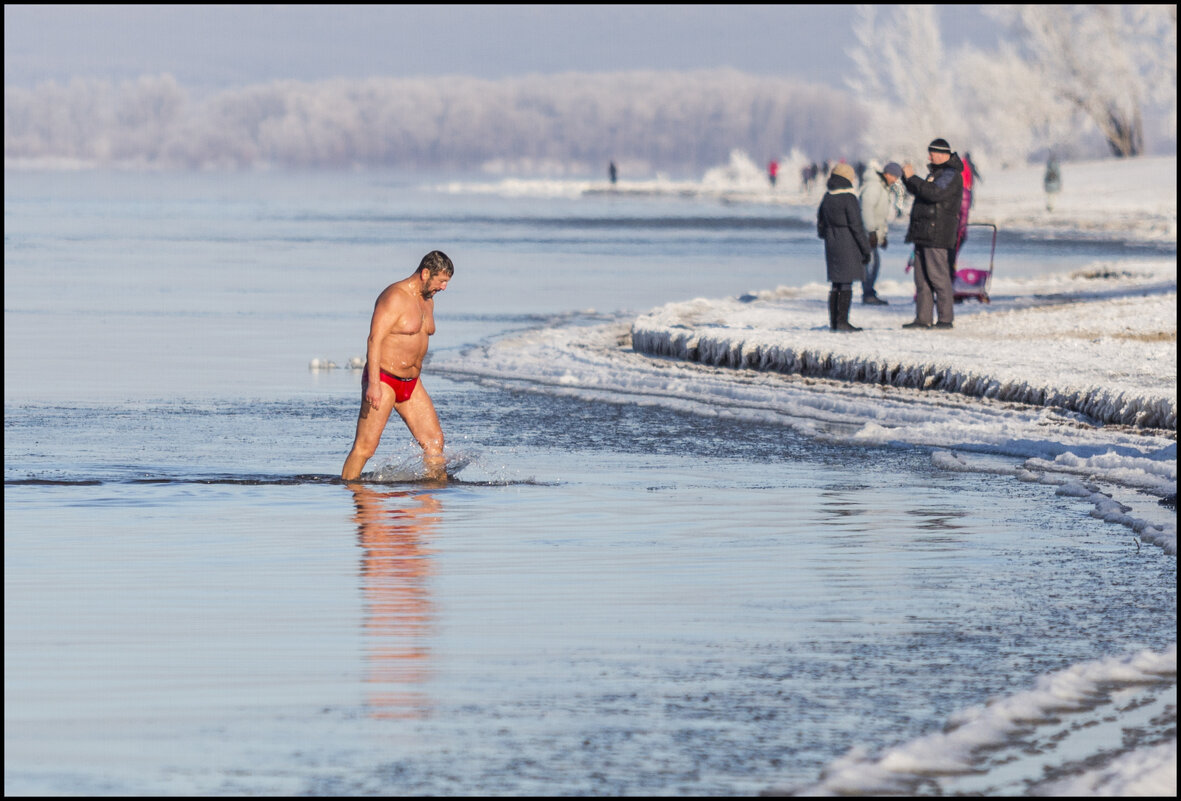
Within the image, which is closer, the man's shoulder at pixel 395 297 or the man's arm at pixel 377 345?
the man's arm at pixel 377 345

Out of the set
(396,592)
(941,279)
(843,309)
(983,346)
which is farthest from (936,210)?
(396,592)

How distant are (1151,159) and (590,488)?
235ft

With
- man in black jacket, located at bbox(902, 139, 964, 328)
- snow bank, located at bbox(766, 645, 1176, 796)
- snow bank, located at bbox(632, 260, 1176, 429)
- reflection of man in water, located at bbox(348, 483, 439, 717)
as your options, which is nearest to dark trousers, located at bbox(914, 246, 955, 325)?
man in black jacket, located at bbox(902, 139, 964, 328)

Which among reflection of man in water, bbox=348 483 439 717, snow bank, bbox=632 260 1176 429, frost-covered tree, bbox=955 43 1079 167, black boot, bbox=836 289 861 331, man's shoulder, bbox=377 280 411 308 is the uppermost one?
frost-covered tree, bbox=955 43 1079 167

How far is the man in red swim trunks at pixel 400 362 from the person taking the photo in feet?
33.9

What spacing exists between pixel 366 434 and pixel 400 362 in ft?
1.36

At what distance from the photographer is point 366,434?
10406mm

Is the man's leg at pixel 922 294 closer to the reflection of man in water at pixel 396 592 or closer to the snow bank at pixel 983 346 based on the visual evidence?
the snow bank at pixel 983 346

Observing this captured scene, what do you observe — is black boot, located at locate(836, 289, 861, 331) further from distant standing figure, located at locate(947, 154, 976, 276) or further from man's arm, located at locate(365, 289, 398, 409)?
man's arm, located at locate(365, 289, 398, 409)

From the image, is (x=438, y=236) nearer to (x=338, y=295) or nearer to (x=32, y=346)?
(x=338, y=295)

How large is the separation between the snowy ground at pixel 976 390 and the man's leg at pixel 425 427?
2.76m

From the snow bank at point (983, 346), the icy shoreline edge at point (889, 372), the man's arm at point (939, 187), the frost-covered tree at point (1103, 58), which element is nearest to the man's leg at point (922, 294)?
the snow bank at point (983, 346)

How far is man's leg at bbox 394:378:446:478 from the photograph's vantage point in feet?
35.0

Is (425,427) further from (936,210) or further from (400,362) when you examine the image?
(936,210)
